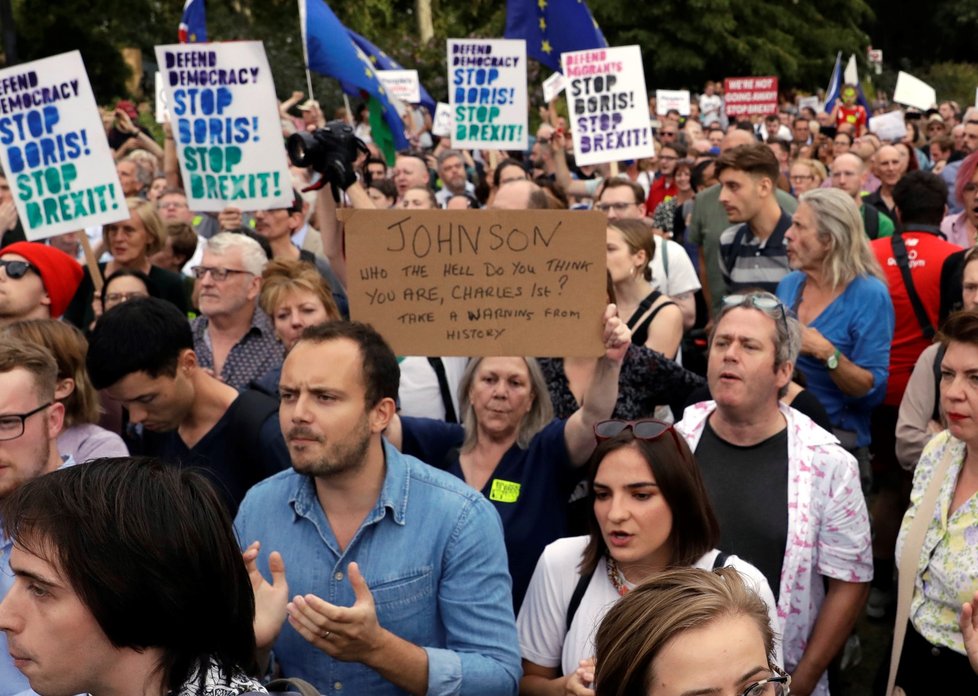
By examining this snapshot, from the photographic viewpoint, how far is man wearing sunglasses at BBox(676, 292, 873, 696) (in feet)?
12.9

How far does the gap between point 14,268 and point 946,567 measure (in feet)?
13.0

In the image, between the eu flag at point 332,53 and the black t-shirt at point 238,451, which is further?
the eu flag at point 332,53

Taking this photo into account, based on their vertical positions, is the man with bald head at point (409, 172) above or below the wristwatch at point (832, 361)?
above

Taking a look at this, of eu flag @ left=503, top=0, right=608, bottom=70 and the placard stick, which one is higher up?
eu flag @ left=503, top=0, right=608, bottom=70

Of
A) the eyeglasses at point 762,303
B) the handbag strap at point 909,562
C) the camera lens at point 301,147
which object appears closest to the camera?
the handbag strap at point 909,562

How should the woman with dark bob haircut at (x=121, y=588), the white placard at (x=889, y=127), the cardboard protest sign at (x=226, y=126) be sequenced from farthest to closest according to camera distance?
the white placard at (x=889, y=127)
the cardboard protest sign at (x=226, y=126)
the woman with dark bob haircut at (x=121, y=588)

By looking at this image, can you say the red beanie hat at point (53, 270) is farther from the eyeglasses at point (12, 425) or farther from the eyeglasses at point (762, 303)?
the eyeglasses at point (762, 303)

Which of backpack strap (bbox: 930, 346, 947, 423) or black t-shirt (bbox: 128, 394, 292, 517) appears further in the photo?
backpack strap (bbox: 930, 346, 947, 423)

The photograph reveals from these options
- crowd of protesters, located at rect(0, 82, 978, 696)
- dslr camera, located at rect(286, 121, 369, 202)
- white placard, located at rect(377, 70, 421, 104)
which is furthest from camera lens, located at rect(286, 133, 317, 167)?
white placard, located at rect(377, 70, 421, 104)

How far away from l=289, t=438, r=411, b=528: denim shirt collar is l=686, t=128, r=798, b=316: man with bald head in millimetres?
4858

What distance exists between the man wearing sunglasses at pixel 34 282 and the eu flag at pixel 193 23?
4.31m

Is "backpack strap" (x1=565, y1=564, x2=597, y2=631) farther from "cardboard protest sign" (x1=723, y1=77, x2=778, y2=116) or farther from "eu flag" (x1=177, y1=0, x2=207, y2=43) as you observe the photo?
"cardboard protest sign" (x1=723, y1=77, x2=778, y2=116)

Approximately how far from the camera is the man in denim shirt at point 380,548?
3094 mm

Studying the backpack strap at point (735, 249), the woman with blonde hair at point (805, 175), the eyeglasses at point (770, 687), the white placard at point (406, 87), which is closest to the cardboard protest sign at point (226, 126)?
the backpack strap at point (735, 249)
